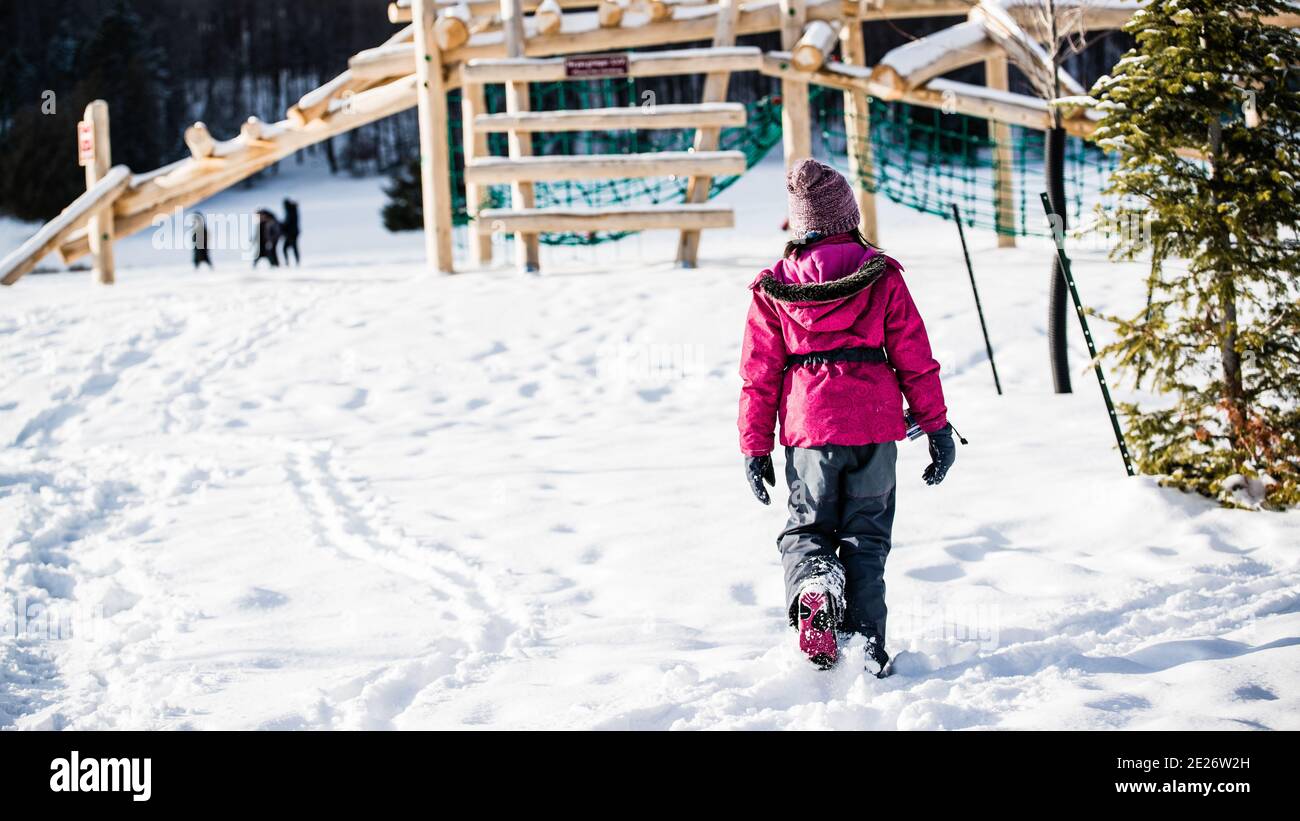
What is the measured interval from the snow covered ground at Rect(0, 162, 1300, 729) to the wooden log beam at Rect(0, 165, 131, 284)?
3849 mm

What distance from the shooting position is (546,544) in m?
5.76

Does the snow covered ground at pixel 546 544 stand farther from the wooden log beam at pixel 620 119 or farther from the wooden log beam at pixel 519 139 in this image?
the wooden log beam at pixel 620 119

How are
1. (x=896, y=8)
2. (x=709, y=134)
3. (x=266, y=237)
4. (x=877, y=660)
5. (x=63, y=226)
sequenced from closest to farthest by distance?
1. (x=877, y=660)
2. (x=709, y=134)
3. (x=896, y=8)
4. (x=63, y=226)
5. (x=266, y=237)

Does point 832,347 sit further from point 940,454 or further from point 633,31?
point 633,31

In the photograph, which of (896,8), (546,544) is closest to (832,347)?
(546,544)

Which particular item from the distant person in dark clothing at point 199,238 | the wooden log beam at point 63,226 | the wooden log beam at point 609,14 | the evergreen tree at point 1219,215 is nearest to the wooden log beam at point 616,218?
the wooden log beam at point 609,14

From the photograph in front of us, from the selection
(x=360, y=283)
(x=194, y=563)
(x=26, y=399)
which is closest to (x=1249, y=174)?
(x=194, y=563)

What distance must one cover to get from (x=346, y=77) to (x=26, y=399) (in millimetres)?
7123

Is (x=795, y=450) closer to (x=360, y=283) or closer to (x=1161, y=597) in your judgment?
(x=1161, y=597)

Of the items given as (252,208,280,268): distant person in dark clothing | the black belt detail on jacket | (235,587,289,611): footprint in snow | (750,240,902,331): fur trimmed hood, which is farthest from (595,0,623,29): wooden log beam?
the black belt detail on jacket

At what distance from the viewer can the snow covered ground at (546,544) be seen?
387 centimetres

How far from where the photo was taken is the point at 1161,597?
4668mm

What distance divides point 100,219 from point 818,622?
552 inches

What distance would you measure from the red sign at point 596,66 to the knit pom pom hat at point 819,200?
30.0 feet
